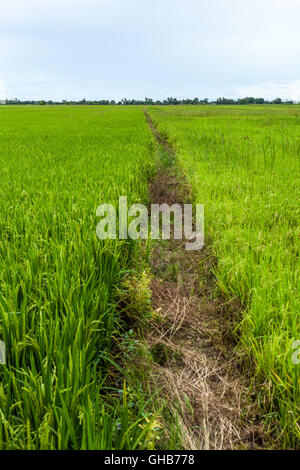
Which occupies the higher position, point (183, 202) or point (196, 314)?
point (183, 202)

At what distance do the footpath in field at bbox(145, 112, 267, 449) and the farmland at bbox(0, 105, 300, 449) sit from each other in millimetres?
87

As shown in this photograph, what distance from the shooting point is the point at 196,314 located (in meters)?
2.05

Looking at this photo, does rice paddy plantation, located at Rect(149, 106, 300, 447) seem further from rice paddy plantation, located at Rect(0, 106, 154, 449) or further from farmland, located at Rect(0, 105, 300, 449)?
rice paddy plantation, located at Rect(0, 106, 154, 449)

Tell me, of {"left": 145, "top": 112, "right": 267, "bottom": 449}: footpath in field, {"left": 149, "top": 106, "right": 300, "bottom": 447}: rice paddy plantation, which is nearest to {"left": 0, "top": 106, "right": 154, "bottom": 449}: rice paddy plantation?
{"left": 145, "top": 112, "right": 267, "bottom": 449}: footpath in field

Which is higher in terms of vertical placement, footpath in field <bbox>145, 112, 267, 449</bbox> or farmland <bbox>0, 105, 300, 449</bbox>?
farmland <bbox>0, 105, 300, 449</bbox>

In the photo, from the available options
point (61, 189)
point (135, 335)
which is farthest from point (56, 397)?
point (61, 189)

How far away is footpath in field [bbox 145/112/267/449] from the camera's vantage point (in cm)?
126

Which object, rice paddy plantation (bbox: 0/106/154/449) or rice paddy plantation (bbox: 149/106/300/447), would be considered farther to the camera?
rice paddy plantation (bbox: 149/106/300/447)

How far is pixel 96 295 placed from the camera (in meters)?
1.50

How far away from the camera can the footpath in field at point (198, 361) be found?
126 cm

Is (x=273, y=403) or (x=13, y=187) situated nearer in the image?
(x=273, y=403)

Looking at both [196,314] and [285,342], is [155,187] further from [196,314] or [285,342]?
[285,342]

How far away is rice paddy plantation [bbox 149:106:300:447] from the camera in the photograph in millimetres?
1311
